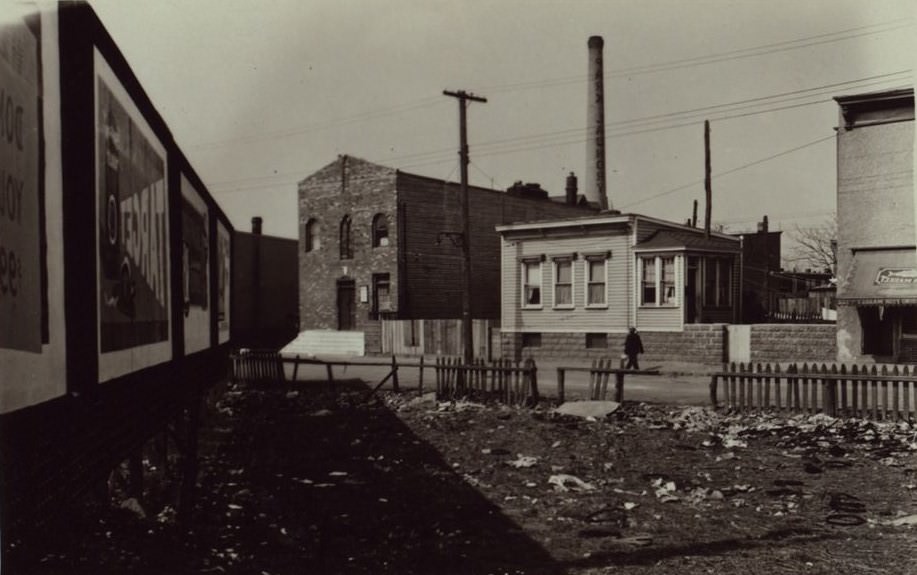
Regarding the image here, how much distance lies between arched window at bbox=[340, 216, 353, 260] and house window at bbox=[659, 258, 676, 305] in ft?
52.2

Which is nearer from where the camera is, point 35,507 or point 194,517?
point 35,507

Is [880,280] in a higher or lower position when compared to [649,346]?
higher

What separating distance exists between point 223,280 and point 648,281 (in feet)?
68.6

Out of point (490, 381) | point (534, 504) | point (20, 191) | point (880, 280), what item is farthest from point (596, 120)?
point (20, 191)

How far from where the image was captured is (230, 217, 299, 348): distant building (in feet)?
145

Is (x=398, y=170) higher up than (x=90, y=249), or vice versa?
(x=398, y=170)

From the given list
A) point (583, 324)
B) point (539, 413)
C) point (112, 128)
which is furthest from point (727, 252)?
point (112, 128)

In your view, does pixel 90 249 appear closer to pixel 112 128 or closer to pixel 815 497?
pixel 112 128

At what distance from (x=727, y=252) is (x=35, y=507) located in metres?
30.2

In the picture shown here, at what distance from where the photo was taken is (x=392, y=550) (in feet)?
22.1

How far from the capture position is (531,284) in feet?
107

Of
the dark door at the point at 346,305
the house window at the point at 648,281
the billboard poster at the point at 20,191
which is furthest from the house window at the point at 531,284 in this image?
the billboard poster at the point at 20,191

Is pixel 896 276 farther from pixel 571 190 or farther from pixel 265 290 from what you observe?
pixel 265 290

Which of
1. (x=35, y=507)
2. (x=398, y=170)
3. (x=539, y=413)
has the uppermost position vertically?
(x=398, y=170)
